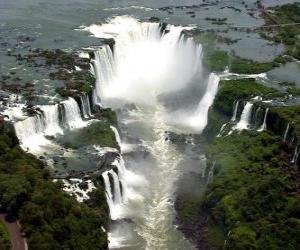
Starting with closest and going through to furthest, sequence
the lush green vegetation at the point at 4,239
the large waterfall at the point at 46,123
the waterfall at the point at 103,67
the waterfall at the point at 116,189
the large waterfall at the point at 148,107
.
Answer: the lush green vegetation at the point at 4,239, the large waterfall at the point at 148,107, the waterfall at the point at 116,189, the large waterfall at the point at 46,123, the waterfall at the point at 103,67

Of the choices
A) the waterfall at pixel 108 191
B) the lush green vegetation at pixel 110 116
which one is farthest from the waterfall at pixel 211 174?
the lush green vegetation at pixel 110 116

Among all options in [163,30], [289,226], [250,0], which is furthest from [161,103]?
[250,0]

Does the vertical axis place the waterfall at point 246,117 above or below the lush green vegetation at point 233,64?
below

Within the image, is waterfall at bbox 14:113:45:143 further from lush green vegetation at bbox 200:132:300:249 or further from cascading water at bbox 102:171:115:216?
lush green vegetation at bbox 200:132:300:249

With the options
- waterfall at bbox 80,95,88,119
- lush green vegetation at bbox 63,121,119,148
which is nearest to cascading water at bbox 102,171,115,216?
lush green vegetation at bbox 63,121,119,148

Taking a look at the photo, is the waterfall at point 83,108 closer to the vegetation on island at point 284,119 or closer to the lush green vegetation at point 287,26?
the vegetation on island at point 284,119

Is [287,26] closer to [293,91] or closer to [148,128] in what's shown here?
[293,91]
